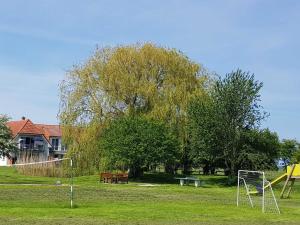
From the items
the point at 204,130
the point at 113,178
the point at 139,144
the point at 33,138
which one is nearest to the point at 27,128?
the point at 33,138

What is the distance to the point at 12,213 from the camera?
18.0m

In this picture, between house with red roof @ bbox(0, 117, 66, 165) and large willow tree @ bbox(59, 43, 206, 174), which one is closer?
large willow tree @ bbox(59, 43, 206, 174)

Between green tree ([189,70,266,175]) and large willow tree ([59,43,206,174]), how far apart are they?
3316mm

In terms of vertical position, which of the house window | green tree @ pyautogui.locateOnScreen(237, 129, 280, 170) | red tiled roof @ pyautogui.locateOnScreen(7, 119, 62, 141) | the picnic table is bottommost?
the picnic table

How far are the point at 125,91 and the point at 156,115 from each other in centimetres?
355

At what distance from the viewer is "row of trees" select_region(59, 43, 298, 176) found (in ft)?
155

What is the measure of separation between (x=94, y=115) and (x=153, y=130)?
625 cm

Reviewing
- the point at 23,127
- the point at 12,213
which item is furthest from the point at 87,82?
the point at 23,127

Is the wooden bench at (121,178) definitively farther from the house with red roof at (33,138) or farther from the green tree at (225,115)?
the house with red roof at (33,138)

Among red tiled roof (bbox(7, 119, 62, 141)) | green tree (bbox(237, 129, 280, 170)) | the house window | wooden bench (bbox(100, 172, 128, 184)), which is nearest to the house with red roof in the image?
red tiled roof (bbox(7, 119, 62, 141))

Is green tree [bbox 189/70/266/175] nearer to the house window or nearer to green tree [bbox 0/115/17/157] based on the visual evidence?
green tree [bbox 0/115/17/157]

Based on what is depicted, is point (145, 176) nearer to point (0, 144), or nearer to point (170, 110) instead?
point (170, 110)

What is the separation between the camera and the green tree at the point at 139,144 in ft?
153

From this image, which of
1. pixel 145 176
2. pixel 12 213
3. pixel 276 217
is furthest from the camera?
pixel 145 176
